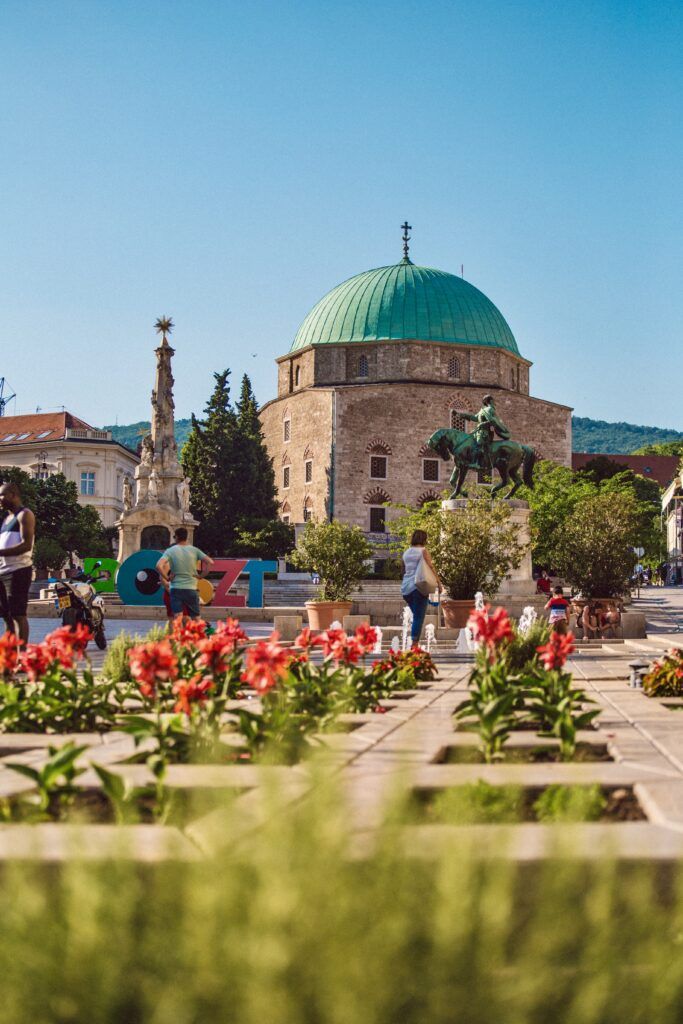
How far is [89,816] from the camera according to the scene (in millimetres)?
3518

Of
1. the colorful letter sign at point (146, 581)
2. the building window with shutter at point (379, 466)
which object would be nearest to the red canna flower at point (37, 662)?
the colorful letter sign at point (146, 581)

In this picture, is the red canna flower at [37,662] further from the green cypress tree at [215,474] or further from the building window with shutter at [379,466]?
the building window with shutter at [379,466]

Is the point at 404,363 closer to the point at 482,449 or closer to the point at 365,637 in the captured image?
the point at 482,449

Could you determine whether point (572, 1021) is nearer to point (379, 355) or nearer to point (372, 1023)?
point (372, 1023)

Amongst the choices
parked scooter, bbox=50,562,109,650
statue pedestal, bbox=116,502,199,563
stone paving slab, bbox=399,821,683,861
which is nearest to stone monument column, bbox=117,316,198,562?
statue pedestal, bbox=116,502,199,563

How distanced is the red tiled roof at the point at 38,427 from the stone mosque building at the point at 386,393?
15248 millimetres

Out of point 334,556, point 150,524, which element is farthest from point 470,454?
point 150,524

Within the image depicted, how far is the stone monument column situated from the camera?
32.5 metres

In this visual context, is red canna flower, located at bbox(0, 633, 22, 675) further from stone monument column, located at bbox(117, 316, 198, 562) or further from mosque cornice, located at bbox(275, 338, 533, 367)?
mosque cornice, located at bbox(275, 338, 533, 367)

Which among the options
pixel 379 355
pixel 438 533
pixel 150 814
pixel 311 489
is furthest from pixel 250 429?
pixel 150 814

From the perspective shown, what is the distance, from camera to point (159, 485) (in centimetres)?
3356

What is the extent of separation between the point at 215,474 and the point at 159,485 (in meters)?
19.6

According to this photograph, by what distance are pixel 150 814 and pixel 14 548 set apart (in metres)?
6.61

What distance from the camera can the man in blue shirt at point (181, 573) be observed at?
10914mm
